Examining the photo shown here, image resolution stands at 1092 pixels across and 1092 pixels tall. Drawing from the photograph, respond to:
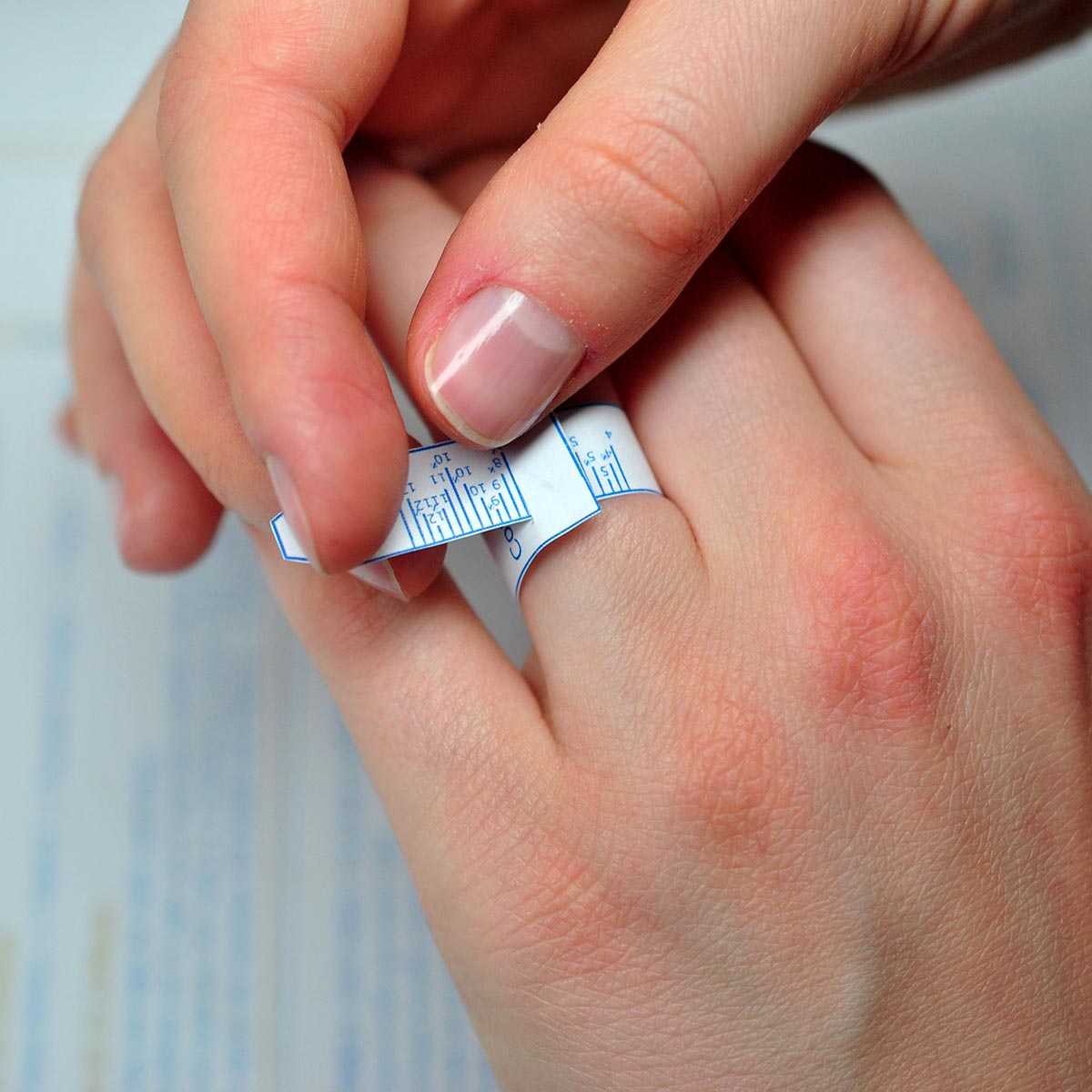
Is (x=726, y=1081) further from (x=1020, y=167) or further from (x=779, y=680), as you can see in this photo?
(x=1020, y=167)

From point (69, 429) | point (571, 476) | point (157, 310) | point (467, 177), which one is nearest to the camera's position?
point (571, 476)

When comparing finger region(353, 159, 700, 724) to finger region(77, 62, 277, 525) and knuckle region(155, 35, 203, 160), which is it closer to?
finger region(77, 62, 277, 525)

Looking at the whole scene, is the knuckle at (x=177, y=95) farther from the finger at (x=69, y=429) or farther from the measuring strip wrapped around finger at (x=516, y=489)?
the finger at (x=69, y=429)

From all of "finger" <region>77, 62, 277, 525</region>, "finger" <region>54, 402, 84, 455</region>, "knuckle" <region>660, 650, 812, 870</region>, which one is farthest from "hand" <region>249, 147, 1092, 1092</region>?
"finger" <region>54, 402, 84, 455</region>

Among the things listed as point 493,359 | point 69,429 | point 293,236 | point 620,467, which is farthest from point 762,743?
point 69,429

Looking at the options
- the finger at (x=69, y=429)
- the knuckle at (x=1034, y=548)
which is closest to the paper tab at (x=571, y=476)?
the knuckle at (x=1034, y=548)

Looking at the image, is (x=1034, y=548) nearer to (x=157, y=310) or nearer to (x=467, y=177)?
(x=467, y=177)

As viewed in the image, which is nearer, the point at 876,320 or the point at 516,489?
the point at 516,489

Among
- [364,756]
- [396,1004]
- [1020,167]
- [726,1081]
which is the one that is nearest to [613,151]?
[364,756]
